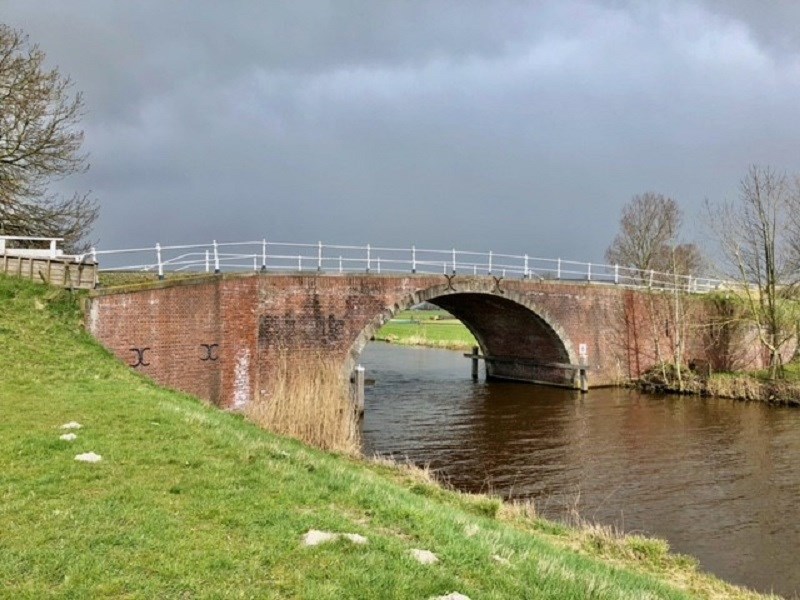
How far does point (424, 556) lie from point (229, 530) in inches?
65.2

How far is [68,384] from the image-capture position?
12.9 metres

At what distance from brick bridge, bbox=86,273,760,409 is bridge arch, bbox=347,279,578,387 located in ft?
0.22

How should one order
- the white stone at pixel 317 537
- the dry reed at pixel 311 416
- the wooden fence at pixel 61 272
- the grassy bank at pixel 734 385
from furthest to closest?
1. the grassy bank at pixel 734 385
2. the wooden fence at pixel 61 272
3. the dry reed at pixel 311 416
4. the white stone at pixel 317 537

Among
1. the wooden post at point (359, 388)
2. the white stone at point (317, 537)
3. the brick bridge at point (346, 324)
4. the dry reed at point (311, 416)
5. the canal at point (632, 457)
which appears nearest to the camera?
the white stone at point (317, 537)

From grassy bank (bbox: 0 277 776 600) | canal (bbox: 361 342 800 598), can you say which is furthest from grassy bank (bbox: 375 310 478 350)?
grassy bank (bbox: 0 277 776 600)

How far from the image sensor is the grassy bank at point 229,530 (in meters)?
4.62

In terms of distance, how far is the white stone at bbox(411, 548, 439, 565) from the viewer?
17.2ft

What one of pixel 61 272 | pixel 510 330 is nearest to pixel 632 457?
pixel 61 272

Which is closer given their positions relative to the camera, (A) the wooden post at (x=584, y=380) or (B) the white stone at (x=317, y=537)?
(B) the white stone at (x=317, y=537)

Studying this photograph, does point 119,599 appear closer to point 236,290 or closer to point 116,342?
point 116,342

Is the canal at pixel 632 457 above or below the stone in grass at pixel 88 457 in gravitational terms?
below

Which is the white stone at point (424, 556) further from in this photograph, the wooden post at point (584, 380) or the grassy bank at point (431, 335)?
the grassy bank at point (431, 335)

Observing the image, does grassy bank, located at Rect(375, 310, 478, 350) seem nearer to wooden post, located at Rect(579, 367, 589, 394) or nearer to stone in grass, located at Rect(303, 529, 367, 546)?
wooden post, located at Rect(579, 367, 589, 394)

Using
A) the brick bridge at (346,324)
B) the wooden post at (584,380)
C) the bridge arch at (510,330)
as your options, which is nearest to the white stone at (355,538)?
the brick bridge at (346,324)
